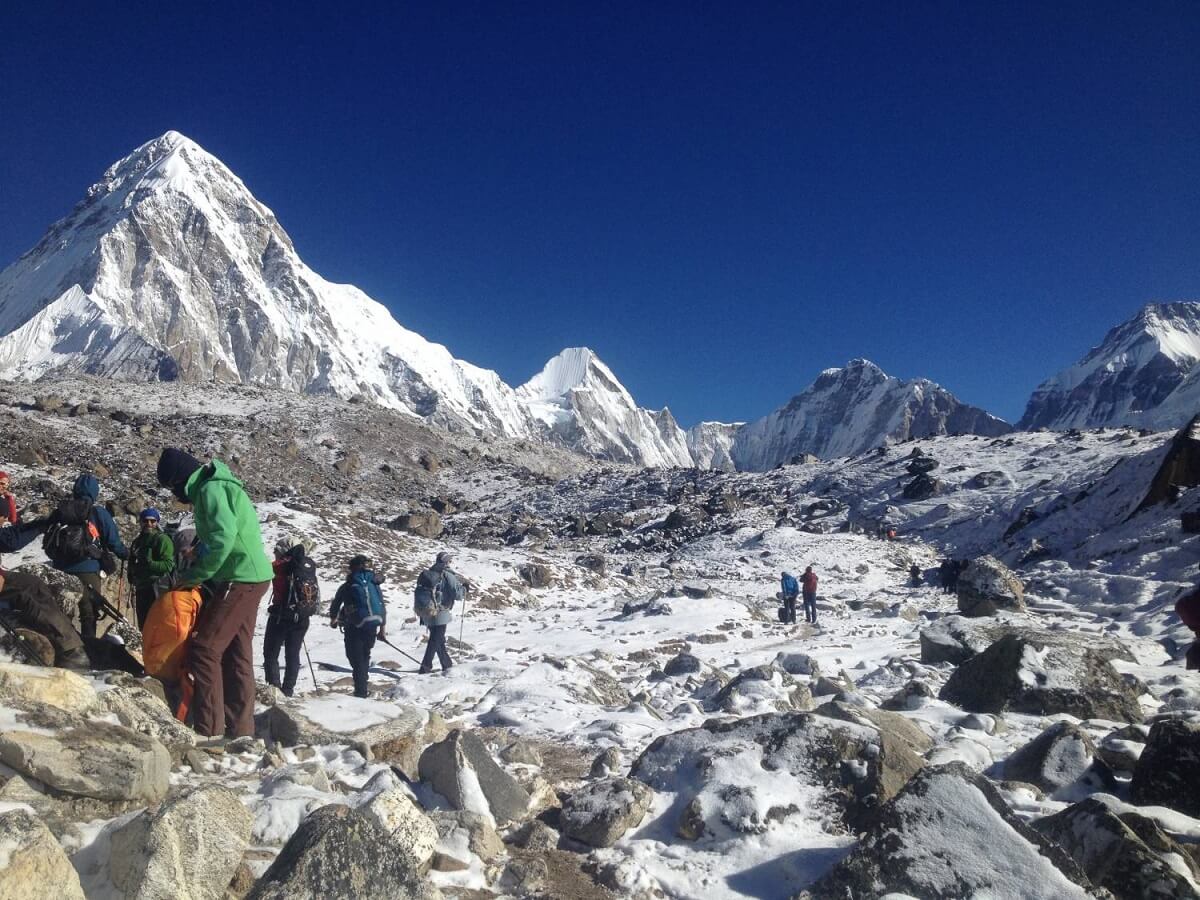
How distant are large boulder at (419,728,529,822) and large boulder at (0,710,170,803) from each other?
1.56m

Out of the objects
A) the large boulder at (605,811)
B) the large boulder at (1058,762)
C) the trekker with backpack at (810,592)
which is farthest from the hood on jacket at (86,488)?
the trekker with backpack at (810,592)

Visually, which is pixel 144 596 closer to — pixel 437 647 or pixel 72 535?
pixel 72 535

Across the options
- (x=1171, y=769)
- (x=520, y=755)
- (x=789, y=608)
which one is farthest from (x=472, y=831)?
(x=789, y=608)

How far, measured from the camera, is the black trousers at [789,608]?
1708 cm

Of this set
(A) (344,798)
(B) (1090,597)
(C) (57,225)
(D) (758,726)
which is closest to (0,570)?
(A) (344,798)

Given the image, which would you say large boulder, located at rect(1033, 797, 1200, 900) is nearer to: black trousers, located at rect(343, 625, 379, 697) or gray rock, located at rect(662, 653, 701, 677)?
gray rock, located at rect(662, 653, 701, 677)

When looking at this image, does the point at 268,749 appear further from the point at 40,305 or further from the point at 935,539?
the point at 40,305

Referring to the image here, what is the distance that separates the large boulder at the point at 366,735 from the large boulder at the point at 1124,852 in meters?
3.99

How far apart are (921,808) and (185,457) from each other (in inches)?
206

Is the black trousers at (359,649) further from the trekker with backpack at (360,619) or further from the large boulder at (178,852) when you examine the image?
the large boulder at (178,852)

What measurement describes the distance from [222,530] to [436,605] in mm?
5510

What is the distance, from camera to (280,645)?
7832mm

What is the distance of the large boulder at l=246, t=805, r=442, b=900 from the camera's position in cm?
279

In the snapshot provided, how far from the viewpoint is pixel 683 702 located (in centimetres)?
800
